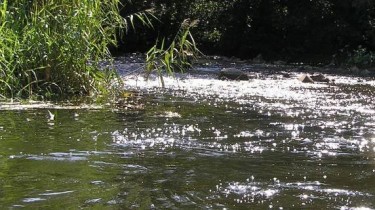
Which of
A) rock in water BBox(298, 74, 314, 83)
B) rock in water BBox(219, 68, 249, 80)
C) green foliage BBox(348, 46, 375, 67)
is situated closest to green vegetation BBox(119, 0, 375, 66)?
green foliage BBox(348, 46, 375, 67)

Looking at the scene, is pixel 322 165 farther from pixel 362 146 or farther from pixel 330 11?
pixel 330 11

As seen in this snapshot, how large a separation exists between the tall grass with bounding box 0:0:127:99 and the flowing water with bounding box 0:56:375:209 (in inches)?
34.1

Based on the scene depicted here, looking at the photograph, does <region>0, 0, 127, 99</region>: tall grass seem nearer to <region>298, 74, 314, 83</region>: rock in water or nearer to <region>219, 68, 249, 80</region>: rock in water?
<region>219, 68, 249, 80</region>: rock in water

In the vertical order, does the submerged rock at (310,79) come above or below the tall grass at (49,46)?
below

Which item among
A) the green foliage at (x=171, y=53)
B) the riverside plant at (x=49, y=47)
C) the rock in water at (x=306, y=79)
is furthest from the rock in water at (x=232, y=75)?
the riverside plant at (x=49, y=47)

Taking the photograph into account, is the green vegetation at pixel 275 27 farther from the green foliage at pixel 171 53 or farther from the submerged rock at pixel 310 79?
the green foliage at pixel 171 53

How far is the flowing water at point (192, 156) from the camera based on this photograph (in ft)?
11.4

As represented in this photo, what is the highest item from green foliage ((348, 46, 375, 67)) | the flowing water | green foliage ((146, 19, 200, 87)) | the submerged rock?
green foliage ((146, 19, 200, 87))

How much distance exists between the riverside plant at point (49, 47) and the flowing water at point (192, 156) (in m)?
0.87

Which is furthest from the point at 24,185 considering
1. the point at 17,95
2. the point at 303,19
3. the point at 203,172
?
the point at 303,19

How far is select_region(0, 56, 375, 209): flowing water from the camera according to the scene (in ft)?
11.4

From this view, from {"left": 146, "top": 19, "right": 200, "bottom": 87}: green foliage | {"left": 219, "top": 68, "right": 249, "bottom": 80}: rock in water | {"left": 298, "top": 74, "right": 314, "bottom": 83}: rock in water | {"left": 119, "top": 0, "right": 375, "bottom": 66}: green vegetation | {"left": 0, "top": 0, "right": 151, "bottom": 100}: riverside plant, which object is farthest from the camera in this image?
{"left": 119, "top": 0, "right": 375, "bottom": 66}: green vegetation

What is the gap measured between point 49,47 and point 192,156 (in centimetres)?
330

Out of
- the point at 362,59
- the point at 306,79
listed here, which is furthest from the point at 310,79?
the point at 362,59
